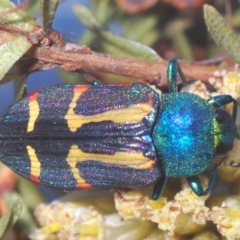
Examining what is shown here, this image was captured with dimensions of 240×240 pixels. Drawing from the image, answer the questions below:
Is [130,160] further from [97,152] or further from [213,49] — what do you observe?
[213,49]

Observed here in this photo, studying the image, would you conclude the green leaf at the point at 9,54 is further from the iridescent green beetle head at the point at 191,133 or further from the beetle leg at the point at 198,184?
the beetle leg at the point at 198,184

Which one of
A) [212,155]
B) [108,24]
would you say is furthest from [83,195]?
[108,24]

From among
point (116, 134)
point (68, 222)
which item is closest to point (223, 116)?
point (116, 134)

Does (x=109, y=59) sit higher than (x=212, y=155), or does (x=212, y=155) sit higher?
(x=109, y=59)

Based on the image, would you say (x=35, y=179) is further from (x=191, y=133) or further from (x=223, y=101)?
(x=223, y=101)

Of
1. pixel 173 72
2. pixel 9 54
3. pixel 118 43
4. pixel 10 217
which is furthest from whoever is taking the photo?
pixel 118 43

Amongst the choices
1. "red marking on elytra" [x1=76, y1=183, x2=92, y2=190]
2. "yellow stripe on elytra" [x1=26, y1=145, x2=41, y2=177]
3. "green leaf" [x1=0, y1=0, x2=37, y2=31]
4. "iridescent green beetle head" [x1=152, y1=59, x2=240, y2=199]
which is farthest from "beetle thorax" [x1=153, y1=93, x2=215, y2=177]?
"green leaf" [x1=0, y1=0, x2=37, y2=31]
